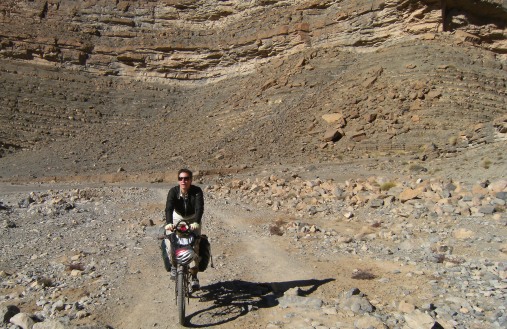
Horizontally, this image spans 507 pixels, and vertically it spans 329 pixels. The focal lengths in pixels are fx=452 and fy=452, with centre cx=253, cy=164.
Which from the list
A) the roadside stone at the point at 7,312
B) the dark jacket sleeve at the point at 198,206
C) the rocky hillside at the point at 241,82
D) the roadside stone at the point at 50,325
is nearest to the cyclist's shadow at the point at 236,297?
the dark jacket sleeve at the point at 198,206

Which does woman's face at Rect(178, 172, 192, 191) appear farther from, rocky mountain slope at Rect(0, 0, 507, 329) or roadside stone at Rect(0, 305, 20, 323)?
roadside stone at Rect(0, 305, 20, 323)

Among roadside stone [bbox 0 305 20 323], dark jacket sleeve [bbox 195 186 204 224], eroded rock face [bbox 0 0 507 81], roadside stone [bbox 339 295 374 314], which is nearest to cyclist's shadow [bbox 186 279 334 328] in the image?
roadside stone [bbox 339 295 374 314]

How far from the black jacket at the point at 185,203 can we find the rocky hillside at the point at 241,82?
14019mm

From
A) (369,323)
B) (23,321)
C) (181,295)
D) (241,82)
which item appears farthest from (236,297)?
(241,82)

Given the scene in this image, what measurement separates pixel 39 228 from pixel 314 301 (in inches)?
277

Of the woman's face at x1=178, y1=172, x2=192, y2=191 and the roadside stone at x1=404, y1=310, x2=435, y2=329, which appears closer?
the roadside stone at x1=404, y1=310, x2=435, y2=329

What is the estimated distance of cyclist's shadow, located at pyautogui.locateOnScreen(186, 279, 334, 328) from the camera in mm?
4535

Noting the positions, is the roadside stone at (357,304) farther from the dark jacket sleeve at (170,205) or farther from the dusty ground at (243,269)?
the dark jacket sleeve at (170,205)

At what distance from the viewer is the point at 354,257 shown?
6758mm

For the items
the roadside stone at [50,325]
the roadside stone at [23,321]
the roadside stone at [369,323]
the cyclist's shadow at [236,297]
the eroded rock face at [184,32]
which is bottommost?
the cyclist's shadow at [236,297]

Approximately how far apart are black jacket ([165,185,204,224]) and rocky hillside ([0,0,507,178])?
14.0 meters

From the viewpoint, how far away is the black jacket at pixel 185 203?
4848mm

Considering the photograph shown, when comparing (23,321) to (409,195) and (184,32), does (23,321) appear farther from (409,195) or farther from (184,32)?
(184,32)

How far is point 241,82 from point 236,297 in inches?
1176
